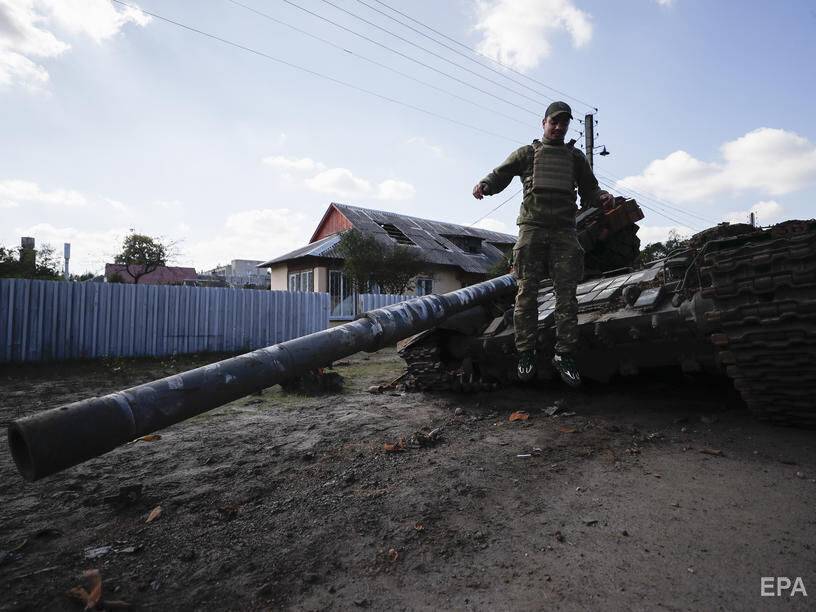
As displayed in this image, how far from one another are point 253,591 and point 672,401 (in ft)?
12.9

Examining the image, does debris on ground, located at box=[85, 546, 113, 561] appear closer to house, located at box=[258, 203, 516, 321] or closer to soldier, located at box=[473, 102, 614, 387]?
soldier, located at box=[473, 102, 614, 387]

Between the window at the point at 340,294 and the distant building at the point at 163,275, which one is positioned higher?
the distant building at the point at 163,275

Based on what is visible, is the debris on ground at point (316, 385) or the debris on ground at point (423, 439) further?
the debris on ground at point (316, 385)

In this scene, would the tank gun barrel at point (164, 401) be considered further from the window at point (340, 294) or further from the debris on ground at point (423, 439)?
the window at point (340, 294)

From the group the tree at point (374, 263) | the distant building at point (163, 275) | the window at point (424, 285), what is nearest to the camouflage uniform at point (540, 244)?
the tree at point (374, 263)

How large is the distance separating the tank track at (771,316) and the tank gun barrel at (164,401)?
88.1 inches

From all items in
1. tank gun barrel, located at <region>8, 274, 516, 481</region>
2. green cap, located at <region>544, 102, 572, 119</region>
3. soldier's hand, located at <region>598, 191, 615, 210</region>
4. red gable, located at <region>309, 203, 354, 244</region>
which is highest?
red gable, located at <region>309, 203, 354, 244</region>

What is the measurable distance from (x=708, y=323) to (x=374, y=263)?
55.0ft

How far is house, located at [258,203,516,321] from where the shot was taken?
21.3 meters

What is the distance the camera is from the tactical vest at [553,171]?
3.89 m

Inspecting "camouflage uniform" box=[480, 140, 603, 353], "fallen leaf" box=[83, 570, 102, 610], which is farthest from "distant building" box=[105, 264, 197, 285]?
"fallen leaf" box=[83, 570, 102, 610]

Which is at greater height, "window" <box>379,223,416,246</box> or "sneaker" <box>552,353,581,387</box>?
"window" <box>379,223,416,246</box>

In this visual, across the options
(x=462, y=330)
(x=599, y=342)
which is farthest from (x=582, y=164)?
(x=462, y=330)

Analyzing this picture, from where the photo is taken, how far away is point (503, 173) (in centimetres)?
409
